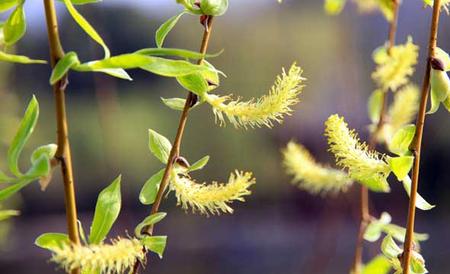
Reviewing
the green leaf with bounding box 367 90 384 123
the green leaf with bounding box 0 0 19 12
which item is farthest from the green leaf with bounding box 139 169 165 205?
the green leaf with bounding box 367 90 384 123

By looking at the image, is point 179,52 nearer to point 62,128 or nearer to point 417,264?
point 62,128

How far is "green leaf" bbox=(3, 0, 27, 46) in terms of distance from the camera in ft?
1.08

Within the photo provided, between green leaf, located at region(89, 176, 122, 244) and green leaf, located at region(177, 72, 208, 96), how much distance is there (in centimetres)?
6

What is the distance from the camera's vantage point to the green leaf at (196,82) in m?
0.33

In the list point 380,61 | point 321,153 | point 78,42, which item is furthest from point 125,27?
point 380,61

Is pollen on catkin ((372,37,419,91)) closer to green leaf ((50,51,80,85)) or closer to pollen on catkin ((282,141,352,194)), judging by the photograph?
pollen on catkin ((282,141,352,194))

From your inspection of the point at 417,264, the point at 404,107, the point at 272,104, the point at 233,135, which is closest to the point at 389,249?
the point at 417,264

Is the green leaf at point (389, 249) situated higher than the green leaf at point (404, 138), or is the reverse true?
the green leaf at point (404, 138)

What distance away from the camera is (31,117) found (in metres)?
0.31

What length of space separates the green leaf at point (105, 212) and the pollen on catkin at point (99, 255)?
29 millimetres

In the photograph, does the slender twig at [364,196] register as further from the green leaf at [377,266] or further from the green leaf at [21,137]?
the green leaf at [21,137]

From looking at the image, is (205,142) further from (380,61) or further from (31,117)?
(31,117)

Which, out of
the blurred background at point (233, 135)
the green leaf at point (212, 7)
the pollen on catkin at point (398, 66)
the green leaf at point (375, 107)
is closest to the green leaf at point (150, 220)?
the green leaf at point (212, 7)

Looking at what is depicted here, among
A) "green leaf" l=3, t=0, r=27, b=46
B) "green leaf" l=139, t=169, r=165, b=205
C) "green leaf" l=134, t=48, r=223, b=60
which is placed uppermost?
"green leaf" l=3, t=0, r=27, b=46
